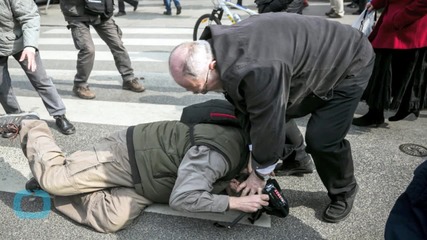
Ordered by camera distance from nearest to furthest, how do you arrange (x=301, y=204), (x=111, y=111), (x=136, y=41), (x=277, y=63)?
(x=277, y=63) → (x=301, y=204) → (x=111, y=111) → (x=136, y=41)


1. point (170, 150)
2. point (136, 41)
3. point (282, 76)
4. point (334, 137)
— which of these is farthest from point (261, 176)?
point (136, 41)

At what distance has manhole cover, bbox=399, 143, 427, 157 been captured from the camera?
3.15 meters

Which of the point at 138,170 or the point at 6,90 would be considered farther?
the point at 6,90

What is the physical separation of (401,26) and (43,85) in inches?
126

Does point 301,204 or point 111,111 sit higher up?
point 301,204

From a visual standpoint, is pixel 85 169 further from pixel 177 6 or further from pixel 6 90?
pixel 177 6

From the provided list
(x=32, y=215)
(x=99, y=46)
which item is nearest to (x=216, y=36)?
(x=32, y=215)

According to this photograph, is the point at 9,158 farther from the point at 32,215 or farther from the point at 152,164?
the point at 152,164

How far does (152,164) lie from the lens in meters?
2.38

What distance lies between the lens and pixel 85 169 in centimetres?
246

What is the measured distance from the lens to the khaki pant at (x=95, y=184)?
241 centimetres

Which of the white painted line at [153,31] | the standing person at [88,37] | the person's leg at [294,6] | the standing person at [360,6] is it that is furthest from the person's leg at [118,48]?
the standing person at [360,6]

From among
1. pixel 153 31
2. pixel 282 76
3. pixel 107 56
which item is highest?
pixel 282 76

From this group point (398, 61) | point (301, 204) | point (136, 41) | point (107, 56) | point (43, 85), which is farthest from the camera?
point (136, 41)
